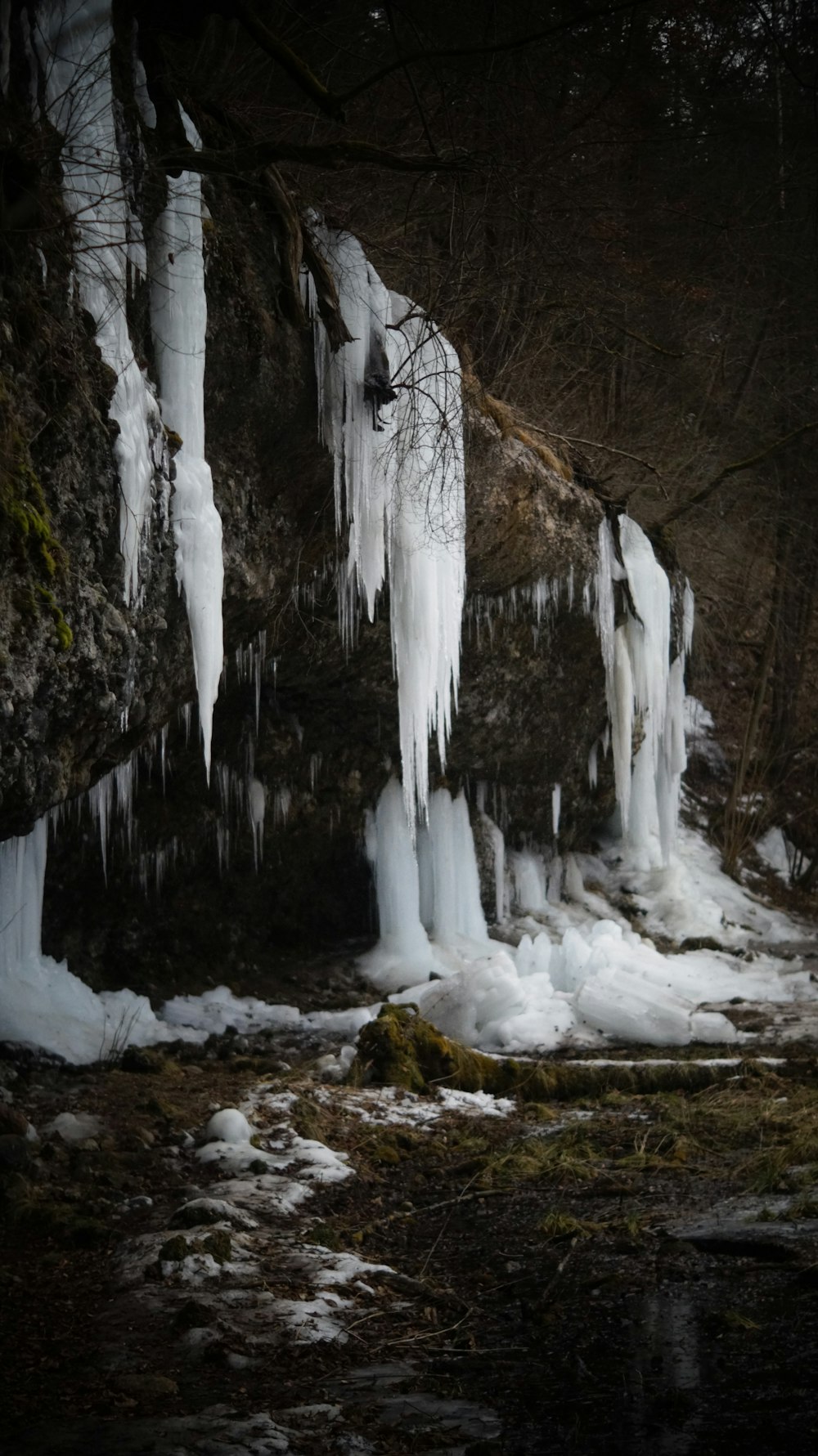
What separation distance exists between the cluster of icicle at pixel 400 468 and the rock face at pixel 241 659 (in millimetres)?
227

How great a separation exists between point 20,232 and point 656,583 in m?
7.32

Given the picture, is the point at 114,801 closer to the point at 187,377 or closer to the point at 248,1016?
the point at 248,1016

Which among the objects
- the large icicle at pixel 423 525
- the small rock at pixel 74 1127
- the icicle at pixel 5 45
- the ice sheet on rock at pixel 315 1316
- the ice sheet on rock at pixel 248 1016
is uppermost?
the icicle at pixel 5 45

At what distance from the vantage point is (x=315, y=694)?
9633mm

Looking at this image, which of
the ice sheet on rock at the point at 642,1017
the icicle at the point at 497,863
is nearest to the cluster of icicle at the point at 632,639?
the icicle at the point at 497,863

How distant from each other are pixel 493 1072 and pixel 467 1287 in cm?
318

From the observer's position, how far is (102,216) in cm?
470

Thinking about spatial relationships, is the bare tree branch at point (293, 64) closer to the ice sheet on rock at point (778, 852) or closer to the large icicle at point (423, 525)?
the large icicle at point (423, 525)

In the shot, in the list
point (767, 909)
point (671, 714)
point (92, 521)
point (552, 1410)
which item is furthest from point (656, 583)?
point (552, 1410)

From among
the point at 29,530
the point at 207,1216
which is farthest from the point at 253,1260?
the point at 29,530

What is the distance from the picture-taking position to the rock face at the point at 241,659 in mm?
4496

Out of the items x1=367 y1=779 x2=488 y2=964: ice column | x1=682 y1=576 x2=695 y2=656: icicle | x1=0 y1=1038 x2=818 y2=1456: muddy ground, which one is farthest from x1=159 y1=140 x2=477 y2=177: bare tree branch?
x1=682 y1=576 x2=695 y2=656: icicle

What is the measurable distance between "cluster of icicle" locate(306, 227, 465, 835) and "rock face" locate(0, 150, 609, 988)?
23 centimetres

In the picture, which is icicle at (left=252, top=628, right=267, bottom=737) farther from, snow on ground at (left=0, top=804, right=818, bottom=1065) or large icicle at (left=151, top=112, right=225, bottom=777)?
large icicle at (left=151, top=112, right=225, bottom=777)
